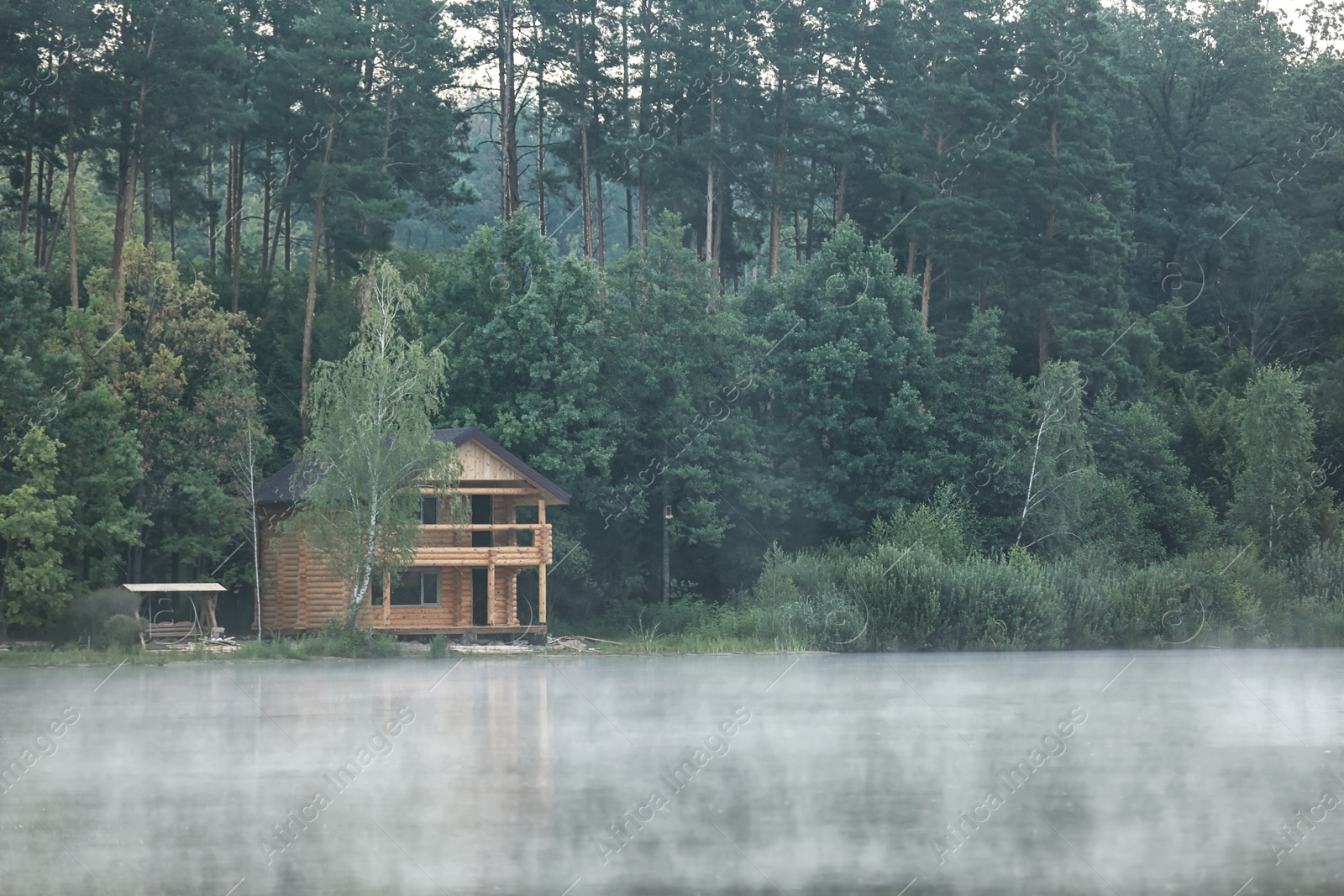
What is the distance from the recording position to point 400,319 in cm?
5859

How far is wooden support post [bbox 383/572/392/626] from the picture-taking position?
Answer: 4788cm

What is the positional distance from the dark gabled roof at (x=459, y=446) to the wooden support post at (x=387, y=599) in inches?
181

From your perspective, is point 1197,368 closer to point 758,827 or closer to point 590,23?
point 590,23

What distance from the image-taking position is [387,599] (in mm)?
50125

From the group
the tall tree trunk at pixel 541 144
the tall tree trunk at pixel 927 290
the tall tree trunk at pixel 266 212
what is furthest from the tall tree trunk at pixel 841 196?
the tall tree trunk at pixel 266 212

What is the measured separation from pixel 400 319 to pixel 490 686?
24278 millimetres

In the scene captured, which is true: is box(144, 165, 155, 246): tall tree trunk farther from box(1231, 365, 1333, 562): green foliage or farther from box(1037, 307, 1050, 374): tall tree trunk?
box(1231, 365, 1333, 562): green foliage

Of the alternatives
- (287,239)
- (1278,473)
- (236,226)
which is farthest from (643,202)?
(1278,473)

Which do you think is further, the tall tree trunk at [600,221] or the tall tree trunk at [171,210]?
the tall tree trunk at [600,221]

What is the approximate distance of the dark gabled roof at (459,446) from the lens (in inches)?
2015

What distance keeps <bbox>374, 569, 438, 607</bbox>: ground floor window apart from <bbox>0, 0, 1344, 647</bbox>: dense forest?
17.1 ft

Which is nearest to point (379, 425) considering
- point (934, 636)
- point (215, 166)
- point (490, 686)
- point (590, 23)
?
point (490, 686)

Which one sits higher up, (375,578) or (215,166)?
(215,166)

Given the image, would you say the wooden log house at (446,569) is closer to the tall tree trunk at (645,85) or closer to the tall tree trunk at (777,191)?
the tall tree trunk at (645,85)
